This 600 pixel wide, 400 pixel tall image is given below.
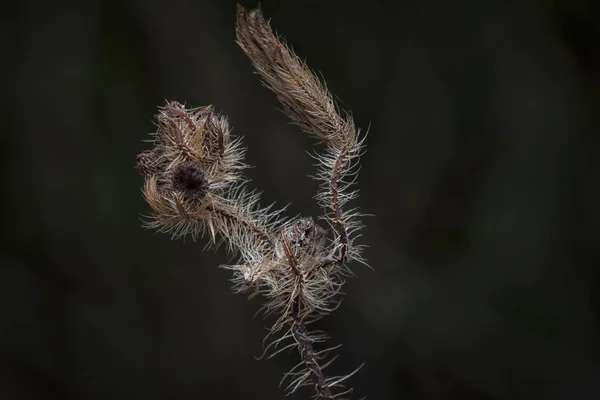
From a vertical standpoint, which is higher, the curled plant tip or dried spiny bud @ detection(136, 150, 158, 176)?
the curled plant tip

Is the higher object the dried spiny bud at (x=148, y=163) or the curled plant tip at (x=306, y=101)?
the curled plant tip at (x=306, y=101)

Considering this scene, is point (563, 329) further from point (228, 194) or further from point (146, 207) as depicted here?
point (228, 194)

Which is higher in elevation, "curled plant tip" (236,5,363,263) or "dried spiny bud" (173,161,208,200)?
"curled plant tip" (236,5,363,263)

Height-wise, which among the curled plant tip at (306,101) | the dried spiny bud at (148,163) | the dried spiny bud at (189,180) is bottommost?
the dried spiny bud at (148,163)

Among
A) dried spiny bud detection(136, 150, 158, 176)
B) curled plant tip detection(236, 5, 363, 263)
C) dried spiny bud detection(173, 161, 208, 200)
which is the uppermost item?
curled plant tip detection(236, 5, 363, 263)
